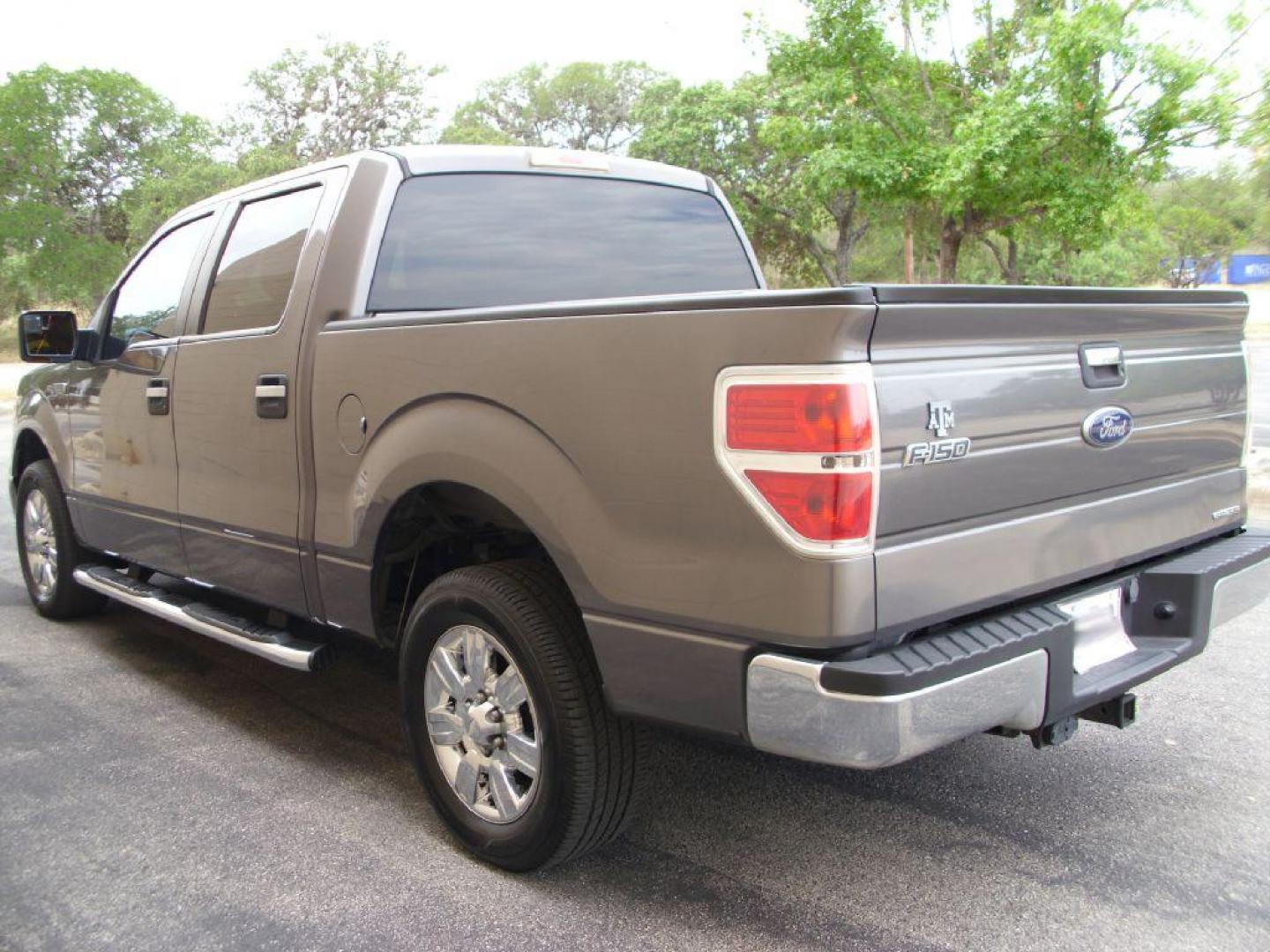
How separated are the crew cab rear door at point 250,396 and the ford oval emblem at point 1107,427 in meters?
2.34

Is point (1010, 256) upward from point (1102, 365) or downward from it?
upward

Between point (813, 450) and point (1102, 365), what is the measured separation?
1032 millimetres

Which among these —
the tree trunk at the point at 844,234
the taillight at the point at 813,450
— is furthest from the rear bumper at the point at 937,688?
the tree trunk at the point at 844,234

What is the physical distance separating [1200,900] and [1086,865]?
0.28m

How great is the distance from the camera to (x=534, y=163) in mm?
4176

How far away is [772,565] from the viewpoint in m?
2.29

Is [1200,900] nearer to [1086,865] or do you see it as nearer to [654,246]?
[1086,865]

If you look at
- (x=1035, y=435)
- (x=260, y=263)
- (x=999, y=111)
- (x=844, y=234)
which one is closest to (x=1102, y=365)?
(x=1035, y=435)

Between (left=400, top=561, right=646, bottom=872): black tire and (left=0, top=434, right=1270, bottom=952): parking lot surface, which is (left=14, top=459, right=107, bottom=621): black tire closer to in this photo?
(left=0, top=434, right=1270, bottom=952): parking lot surface

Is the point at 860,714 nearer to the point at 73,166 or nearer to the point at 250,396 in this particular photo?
the point at 250,396

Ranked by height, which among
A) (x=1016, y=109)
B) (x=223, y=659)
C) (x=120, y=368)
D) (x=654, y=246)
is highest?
(x=1016, y=109)

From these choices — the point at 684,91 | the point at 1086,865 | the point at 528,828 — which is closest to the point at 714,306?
the point at 528,828

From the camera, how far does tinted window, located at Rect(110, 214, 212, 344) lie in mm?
4500

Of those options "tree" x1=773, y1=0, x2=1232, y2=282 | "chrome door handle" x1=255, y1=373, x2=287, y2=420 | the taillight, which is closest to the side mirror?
"chrome door handle" x1=255, y1=373, x2=287, y2=420
